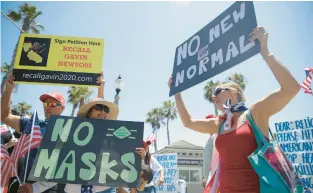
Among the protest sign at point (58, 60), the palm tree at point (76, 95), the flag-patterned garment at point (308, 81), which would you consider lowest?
the protest sign at point (58, 60)

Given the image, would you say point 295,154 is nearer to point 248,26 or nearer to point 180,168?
point 248,26

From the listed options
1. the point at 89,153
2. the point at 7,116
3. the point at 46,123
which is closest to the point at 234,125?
the point at 89,153

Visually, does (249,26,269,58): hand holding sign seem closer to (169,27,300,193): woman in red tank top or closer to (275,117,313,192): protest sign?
(169,27,300,193): woman in red tank top

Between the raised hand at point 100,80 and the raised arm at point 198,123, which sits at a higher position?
the raised hand at point 100,80

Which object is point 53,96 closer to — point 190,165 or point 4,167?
point 4,167

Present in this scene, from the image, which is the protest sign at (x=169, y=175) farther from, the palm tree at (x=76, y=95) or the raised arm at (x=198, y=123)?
the palm tree at (x=76, y=95)

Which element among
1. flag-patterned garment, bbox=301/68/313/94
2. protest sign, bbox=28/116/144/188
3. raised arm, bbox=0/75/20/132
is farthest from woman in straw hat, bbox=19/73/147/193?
flag-patterned garment, bbox=301/68/313/94

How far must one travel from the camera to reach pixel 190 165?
105ft

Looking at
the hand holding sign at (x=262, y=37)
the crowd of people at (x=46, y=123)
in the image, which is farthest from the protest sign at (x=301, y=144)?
the hand holding sign at (x=262, y=37)

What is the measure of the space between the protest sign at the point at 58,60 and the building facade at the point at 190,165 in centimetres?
2763

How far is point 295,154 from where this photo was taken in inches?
314

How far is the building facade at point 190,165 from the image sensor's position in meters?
30.8

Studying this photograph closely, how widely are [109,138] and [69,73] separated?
256cm

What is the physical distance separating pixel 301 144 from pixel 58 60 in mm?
7300
